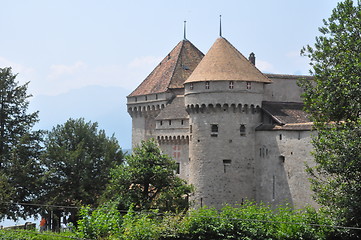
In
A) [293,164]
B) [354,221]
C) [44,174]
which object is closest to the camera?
[354,221]

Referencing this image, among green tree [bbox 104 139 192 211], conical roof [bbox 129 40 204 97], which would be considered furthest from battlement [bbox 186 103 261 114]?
conical roof [bbox 129 40 204 97]

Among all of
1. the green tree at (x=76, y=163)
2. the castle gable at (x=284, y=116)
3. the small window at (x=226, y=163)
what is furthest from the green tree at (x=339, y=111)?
the green tree at (x=76, y=163)

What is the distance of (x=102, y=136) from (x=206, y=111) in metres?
12.3

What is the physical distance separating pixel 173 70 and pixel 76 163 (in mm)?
11608

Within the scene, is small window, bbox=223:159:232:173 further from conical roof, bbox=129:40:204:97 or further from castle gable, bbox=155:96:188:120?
conical roof, bbox=129:40:204:97

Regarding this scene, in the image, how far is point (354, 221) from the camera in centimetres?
3278

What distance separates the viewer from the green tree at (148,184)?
4288cm

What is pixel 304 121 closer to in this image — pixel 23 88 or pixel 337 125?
pixel 337 125

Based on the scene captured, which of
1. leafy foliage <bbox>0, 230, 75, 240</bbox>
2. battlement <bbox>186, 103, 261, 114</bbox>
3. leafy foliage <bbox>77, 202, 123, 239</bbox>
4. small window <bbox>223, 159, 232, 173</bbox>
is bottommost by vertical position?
leafy foliage <bbox>0, 230, 75, 240</bbox>

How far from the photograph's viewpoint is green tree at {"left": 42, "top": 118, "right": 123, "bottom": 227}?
175ft

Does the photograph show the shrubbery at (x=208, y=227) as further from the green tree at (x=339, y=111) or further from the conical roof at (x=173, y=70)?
the conical roof at (x=173, y=70)

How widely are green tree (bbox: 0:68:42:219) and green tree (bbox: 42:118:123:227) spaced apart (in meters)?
1.07

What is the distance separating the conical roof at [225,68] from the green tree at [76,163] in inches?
401

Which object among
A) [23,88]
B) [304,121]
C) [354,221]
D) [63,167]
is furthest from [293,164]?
[23,88]
